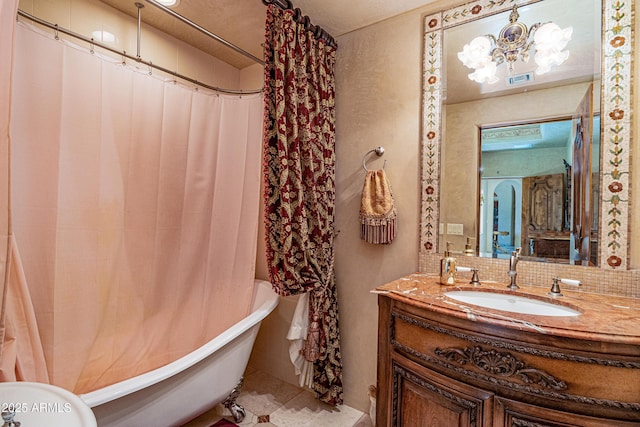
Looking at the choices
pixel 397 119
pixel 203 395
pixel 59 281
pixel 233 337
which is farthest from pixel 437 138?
pixel 59 281

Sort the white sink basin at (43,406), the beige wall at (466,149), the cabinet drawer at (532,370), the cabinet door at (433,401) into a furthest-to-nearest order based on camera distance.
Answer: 1. the beige wall at (466,149)
2. the cabinet door at (433,401)
3. the cabinet drawer at (532,370)
4. the white sink basin at (43,406)

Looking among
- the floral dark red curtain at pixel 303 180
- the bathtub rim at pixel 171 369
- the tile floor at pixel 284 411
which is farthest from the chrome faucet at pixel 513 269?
the bathtub rim at pixel 171 369

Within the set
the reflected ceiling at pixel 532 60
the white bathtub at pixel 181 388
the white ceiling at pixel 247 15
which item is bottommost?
the white bathtub at pixel 181 388

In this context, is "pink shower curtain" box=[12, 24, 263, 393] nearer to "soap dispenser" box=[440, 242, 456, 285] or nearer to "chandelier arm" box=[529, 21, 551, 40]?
"soap dispenser" box=[440, 242, 456, 285]

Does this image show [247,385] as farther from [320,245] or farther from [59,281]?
[59,281]

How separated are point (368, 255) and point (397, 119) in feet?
2.63

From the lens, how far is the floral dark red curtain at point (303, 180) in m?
1.57

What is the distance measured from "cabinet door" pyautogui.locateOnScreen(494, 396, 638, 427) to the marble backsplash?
2.02 ft

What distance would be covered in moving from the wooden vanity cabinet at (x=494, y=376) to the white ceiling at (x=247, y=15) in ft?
5.03

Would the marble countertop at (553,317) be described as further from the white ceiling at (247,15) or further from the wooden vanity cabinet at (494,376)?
the white ceiling at (247,15)

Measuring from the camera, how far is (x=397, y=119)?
1.76 metres

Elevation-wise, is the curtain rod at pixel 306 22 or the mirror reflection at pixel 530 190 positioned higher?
the curtain rod at pixel 306 22

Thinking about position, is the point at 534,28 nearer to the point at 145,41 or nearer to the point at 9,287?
the point at 145,41

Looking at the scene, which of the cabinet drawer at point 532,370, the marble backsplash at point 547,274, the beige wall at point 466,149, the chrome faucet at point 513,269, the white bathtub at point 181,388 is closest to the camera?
the cabinet drawer at point 532,370
